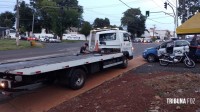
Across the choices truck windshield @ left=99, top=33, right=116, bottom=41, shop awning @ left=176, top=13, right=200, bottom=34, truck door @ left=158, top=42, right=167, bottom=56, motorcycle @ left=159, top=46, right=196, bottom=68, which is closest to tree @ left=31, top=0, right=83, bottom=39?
truck door @ left=158, top=42, right=167, bottom=56

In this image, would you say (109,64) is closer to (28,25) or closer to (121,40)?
(121,40)

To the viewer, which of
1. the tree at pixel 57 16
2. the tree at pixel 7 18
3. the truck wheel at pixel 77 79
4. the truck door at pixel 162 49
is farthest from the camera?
the tree at pixel 7 18

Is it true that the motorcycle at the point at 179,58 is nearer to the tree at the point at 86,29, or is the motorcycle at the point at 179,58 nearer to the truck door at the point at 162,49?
the truck door at the point at 162,49

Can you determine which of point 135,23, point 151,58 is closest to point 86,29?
point 135,23

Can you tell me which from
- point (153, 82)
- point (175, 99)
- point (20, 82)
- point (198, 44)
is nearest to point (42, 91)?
point (20, 82)

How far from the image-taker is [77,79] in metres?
10.0

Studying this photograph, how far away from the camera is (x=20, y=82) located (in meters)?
7.81

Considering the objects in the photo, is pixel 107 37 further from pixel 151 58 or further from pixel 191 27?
pixel 191 27

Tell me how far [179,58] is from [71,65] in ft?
28.9

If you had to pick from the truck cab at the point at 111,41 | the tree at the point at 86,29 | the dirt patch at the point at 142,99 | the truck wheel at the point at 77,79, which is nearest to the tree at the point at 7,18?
the tree at the point at 86,29

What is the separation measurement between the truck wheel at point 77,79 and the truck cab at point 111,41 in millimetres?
5540

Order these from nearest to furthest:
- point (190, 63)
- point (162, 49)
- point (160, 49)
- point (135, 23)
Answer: point (190, 63) < point (162, 49) < point (160, 49) < point (135, 23)

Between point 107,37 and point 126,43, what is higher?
point 107,37

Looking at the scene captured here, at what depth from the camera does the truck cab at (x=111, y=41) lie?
1553cm
